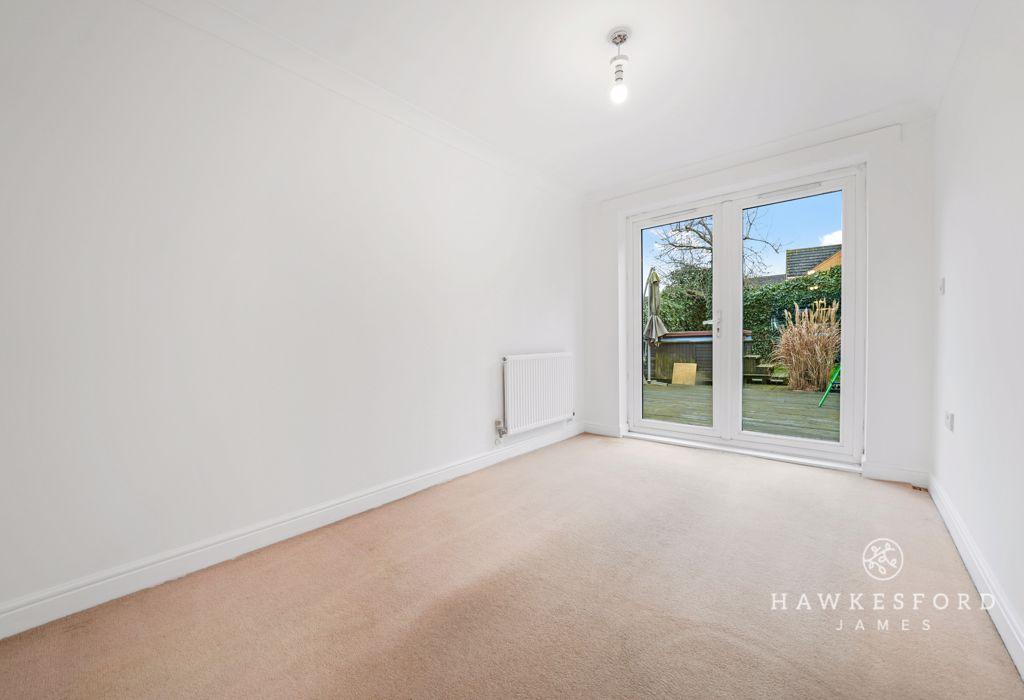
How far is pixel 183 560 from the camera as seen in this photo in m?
1.87

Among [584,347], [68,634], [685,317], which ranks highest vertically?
[685,317]

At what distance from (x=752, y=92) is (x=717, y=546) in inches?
103

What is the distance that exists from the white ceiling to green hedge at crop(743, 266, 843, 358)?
1107mm

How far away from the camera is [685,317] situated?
Result: 13.1 feet

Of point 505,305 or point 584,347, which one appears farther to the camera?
point 584,347

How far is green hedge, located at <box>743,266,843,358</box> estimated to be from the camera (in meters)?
3.27

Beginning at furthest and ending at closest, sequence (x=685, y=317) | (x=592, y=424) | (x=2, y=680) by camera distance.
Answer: (x=592, y=424) < (x=685, y=317) < (x=2, y=680)

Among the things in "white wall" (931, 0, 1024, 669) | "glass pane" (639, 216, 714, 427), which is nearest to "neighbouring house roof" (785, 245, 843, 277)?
"glass pane" (639, 216, 714, 427)

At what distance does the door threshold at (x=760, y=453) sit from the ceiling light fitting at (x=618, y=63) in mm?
2920

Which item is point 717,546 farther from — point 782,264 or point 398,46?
point 398,46

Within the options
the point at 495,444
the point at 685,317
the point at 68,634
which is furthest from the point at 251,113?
the point at 685,317

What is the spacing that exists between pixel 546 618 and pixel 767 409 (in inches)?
115

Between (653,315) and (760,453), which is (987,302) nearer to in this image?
(760,453)

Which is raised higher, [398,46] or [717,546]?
[398,46]
